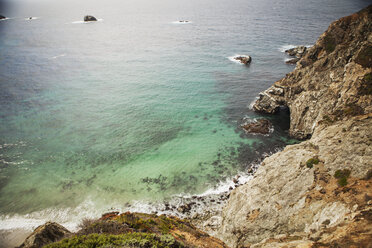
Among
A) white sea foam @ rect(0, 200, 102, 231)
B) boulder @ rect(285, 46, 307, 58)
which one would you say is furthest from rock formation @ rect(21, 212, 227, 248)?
boulder @ rect(285, 46, 307, 58)

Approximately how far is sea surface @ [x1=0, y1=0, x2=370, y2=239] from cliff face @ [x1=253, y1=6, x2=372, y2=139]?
204 inches

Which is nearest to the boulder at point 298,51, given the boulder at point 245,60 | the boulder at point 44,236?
the boulder at point 245,60

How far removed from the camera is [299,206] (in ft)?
65.4

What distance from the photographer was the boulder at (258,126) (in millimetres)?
45438

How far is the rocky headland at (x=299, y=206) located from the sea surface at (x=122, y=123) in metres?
6.93

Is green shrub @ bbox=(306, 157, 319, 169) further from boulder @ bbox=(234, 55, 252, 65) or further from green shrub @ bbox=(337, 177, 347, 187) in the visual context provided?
boulder @ bbox=(234, 55, 252, 65)

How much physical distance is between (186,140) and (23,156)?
113 ft

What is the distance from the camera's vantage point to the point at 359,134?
2256cm

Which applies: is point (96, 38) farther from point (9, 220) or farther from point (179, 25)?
point (9, 220)

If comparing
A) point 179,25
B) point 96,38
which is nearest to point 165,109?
point 96,38

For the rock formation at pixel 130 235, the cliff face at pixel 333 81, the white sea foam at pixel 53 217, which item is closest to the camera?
the rock formation at pixel 130 235

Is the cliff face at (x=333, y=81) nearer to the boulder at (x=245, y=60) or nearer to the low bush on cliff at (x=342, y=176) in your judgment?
the low bush on cliff at (x=342, y=176)

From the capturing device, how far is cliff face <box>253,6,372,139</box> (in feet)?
99.3

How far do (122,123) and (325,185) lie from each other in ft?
144
